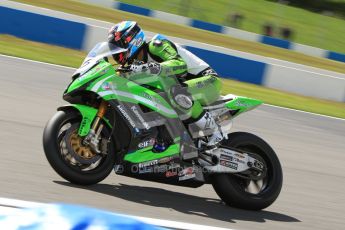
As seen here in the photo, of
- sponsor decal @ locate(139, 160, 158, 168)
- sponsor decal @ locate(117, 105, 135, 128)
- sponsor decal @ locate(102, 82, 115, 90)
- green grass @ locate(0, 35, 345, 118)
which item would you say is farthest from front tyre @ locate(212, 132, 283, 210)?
green grass @ locate(0, 35, 345, 118)

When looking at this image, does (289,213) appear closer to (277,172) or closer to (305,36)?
(277,172)

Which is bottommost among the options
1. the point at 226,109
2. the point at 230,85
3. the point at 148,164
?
the point at 230,85

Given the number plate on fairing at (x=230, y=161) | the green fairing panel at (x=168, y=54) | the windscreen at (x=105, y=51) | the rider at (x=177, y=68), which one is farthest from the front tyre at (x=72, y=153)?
the number plate on fairing at (x=230, y=161)

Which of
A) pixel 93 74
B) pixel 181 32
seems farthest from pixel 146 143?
pixel 181 32

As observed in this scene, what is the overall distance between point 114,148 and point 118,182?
0.58 meters

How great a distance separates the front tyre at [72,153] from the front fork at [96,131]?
0.05m

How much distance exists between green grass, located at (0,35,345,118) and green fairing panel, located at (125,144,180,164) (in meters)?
7.17

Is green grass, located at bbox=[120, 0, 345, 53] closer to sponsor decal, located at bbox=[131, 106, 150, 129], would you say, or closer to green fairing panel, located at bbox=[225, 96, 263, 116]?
green fairing panel, located at bbox=[225, 96, 263, 116]

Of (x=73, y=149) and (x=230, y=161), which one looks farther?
(x=230, y=161)

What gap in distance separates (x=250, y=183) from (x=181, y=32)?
1762 centimetres

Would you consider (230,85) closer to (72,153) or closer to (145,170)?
(145,170)

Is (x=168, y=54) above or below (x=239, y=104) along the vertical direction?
above

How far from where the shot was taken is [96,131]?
5.68 meters

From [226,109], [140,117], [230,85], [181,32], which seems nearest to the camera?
[140,117]
